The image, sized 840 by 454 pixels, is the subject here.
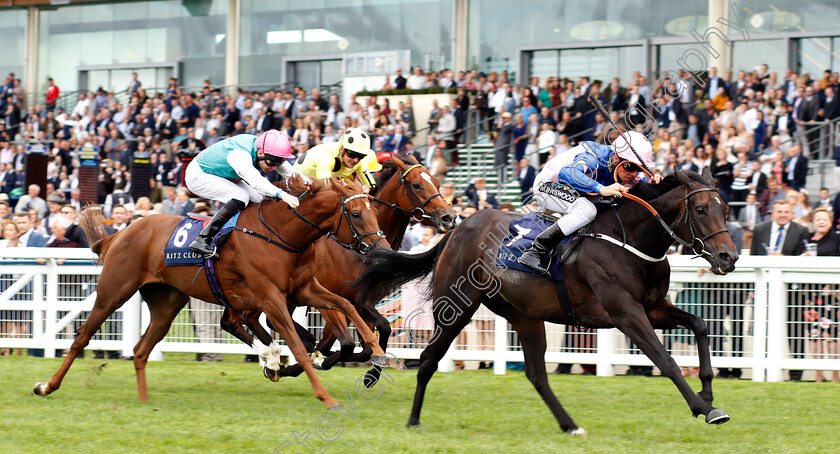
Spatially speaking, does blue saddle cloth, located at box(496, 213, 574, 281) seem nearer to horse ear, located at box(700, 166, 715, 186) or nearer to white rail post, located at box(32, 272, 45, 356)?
horse ear, located at box(700, 166, 715, 186)

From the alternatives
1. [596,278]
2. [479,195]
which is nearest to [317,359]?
[596,278]

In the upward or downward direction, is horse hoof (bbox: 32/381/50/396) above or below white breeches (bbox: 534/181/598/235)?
below

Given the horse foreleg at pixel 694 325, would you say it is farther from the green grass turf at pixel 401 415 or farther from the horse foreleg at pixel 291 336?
the horse foreleg at pixel 291 336

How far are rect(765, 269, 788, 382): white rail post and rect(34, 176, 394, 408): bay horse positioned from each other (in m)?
3.12

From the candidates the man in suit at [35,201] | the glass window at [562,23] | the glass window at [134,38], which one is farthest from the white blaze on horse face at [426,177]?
the glass window at [134,38]

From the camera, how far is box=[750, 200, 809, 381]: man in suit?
724cm

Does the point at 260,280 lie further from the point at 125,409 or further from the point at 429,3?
the point at 429,3

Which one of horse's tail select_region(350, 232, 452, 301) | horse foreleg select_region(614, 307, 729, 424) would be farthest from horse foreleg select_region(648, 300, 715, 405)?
horse's tail select_region(350, 232, 452, 301)

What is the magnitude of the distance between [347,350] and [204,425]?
1.22 meters

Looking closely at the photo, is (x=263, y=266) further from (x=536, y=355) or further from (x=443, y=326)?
(x=536, y=355)

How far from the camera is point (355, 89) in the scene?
18.7 meters

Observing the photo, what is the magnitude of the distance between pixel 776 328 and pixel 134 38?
1981 cm

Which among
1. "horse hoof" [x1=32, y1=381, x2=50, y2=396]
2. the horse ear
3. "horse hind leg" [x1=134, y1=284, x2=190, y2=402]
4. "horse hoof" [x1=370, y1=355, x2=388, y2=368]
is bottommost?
"horse hoof" [x1=32, y1=381, x2=50, y2=396]

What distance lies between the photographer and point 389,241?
6.83 metres
